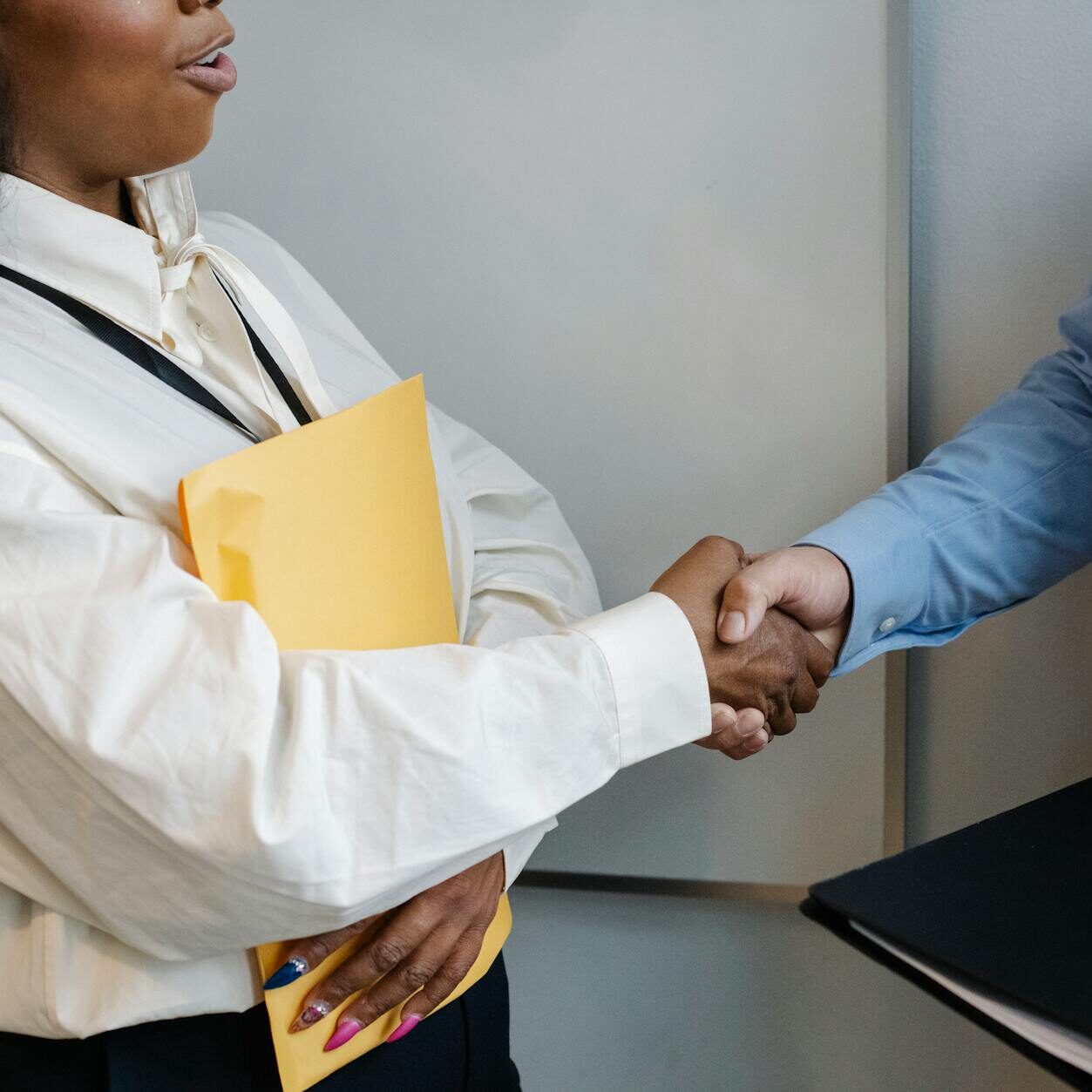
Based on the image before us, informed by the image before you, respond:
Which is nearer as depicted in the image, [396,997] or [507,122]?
[396,997]

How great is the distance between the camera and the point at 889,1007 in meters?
1.28

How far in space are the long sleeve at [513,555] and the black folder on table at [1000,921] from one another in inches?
13.0

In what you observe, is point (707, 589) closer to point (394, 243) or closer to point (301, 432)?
point (301, 432)

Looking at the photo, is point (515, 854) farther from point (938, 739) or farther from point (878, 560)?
point (938, 739)

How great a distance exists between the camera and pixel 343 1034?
2.62 feet

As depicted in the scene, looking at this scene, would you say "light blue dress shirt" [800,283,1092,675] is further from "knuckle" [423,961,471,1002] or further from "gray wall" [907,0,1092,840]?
"knuckle" [423,961,471,1002]

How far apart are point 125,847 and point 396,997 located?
0.79ft

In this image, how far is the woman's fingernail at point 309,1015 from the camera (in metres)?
0.78

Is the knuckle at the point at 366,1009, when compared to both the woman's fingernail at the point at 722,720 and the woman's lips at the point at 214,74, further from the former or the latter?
the woman's lips at the point at 214,74

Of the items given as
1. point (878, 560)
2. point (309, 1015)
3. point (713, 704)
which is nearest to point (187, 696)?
point (309, 1015)

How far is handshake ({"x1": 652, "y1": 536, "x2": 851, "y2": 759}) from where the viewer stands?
0.90 m

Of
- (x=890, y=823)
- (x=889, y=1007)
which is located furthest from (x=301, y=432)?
(x=889, y=1007)

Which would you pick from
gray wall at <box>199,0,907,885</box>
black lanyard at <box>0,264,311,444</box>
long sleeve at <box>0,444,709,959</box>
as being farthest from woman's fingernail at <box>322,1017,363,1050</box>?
gray wall at <box>199,0,907,885</box>

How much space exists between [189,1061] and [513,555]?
0.49 metres
